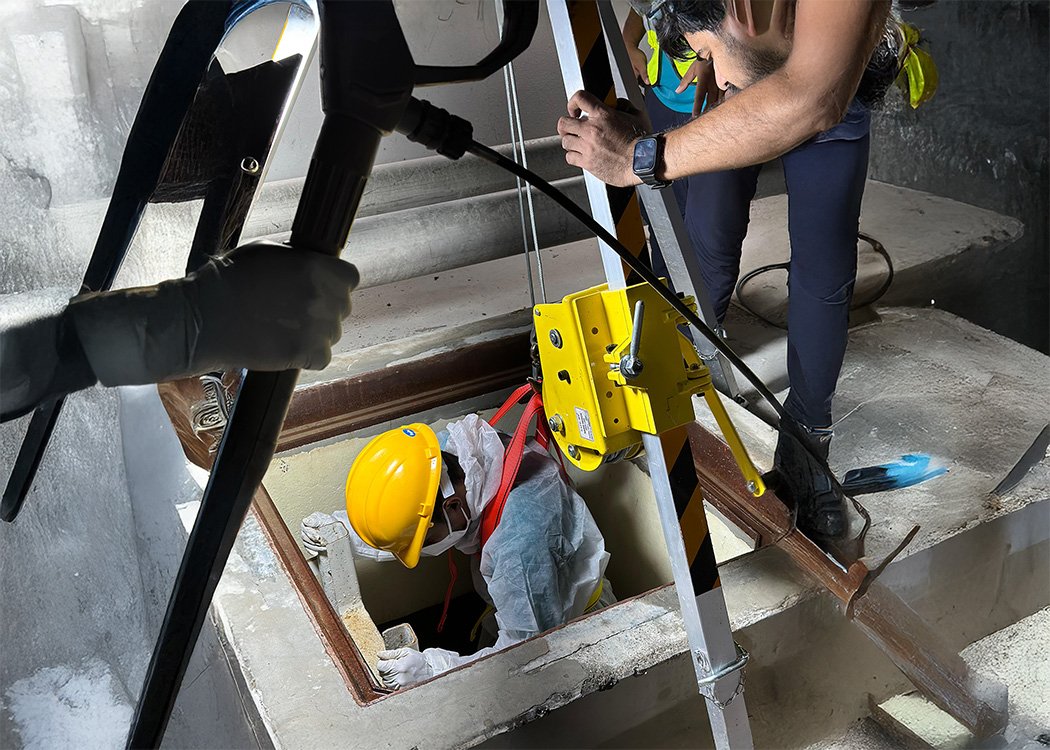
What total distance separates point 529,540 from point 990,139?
4.50 ft

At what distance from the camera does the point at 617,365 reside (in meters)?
0.71

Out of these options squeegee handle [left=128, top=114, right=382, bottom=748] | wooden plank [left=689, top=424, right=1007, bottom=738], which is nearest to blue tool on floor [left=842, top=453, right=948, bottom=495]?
wooden plank [left=689, top=424, right=1007, bottom=738]

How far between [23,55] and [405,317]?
1.02 meters

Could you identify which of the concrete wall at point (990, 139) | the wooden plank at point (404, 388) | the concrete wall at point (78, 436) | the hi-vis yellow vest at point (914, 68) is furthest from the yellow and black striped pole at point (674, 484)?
the concrete wall at point (990, 139)

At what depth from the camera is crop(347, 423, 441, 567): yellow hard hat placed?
137 cm

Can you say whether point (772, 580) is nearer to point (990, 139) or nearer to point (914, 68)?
point (914, 68)

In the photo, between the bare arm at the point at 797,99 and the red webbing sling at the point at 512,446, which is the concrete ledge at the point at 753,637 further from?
the bare arm at the point at 797,99

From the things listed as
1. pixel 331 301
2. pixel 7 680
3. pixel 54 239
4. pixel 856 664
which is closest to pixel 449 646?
pixel 856 664

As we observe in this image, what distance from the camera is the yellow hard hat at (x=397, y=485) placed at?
137cm

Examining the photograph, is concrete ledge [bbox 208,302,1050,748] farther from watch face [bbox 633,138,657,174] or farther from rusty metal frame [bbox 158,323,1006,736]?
watch face [bbox 633,138,657,174]

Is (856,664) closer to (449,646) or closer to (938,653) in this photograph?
(938,653)

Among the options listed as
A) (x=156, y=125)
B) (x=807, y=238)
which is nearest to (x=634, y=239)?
(x=156, y=125)

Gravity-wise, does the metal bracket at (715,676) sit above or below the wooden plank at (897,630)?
above

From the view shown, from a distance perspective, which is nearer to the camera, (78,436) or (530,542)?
(78,436)
